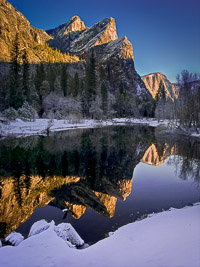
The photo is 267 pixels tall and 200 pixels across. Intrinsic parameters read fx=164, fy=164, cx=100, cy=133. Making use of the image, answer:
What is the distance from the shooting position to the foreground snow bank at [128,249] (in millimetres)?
2628

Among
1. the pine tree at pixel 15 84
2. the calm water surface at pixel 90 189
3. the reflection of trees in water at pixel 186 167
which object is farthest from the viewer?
the pine tree at pixel 15 84

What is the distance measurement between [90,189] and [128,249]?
13.8 feet

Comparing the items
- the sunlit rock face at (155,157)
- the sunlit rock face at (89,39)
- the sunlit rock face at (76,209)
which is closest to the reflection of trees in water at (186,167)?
the sunlit rock face at (155,157)

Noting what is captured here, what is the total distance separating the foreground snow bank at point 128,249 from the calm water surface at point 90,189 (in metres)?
0.85

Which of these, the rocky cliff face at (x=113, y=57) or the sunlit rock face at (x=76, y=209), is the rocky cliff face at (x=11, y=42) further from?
the sunlit rock face at (x=76, y=209)

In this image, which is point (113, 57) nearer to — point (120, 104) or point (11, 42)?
point (11, 42)

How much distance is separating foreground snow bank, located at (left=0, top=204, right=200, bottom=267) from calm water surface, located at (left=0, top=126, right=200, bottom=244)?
85 centimetres

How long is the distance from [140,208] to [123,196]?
1.03 metres

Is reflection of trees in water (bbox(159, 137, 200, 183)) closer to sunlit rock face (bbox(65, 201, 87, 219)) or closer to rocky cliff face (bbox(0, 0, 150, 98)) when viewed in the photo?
sunlit rock face (bbox(65, 201, 87, 219))

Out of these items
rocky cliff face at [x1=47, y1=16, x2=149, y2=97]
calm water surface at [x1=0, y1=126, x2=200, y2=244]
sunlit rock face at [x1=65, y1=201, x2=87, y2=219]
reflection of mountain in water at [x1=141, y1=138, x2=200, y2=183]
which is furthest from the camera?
rocky cliff face at [x1=47, y1=16, x2=149, y2=97]

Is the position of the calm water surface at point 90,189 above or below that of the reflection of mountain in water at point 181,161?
below

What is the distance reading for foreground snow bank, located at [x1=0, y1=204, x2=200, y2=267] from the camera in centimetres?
263

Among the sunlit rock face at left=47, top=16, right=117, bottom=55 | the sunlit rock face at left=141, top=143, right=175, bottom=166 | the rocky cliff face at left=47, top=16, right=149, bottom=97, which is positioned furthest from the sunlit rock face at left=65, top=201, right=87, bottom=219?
the sunlit rock face at left=47, top=16, right=117, bottom=55

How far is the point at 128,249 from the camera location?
3.08m
